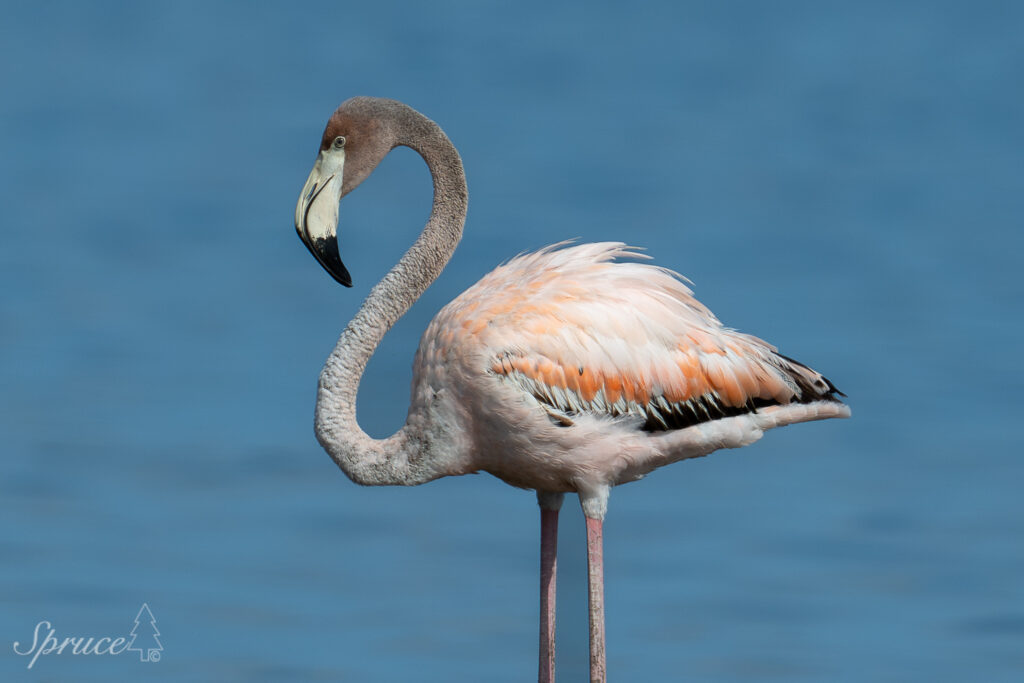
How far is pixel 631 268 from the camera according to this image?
8.60 meters

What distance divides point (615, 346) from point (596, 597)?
58.8 inches

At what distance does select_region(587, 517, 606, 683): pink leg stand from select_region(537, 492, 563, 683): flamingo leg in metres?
0.51

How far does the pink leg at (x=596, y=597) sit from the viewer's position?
802 cm

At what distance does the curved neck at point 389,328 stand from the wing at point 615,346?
1.05 ft

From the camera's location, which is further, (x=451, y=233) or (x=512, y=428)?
(x=451, y=233)

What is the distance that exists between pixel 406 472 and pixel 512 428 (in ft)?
2.39

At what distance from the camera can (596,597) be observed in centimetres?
808

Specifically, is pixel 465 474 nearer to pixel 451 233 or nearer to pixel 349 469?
pixel 349 469

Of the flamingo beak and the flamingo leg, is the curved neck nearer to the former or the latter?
the flamingo beak

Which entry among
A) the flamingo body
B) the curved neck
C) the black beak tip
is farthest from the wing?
the black beak tip

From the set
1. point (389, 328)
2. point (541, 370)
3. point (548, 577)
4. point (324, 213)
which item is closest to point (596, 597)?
point (548, 577)

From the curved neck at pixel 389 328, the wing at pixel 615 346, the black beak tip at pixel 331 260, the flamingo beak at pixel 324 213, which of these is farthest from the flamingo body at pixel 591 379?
the flamingo beak at pixel 324 213

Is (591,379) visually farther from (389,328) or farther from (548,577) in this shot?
(548,577)

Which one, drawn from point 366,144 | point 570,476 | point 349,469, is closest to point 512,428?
point 570,476
